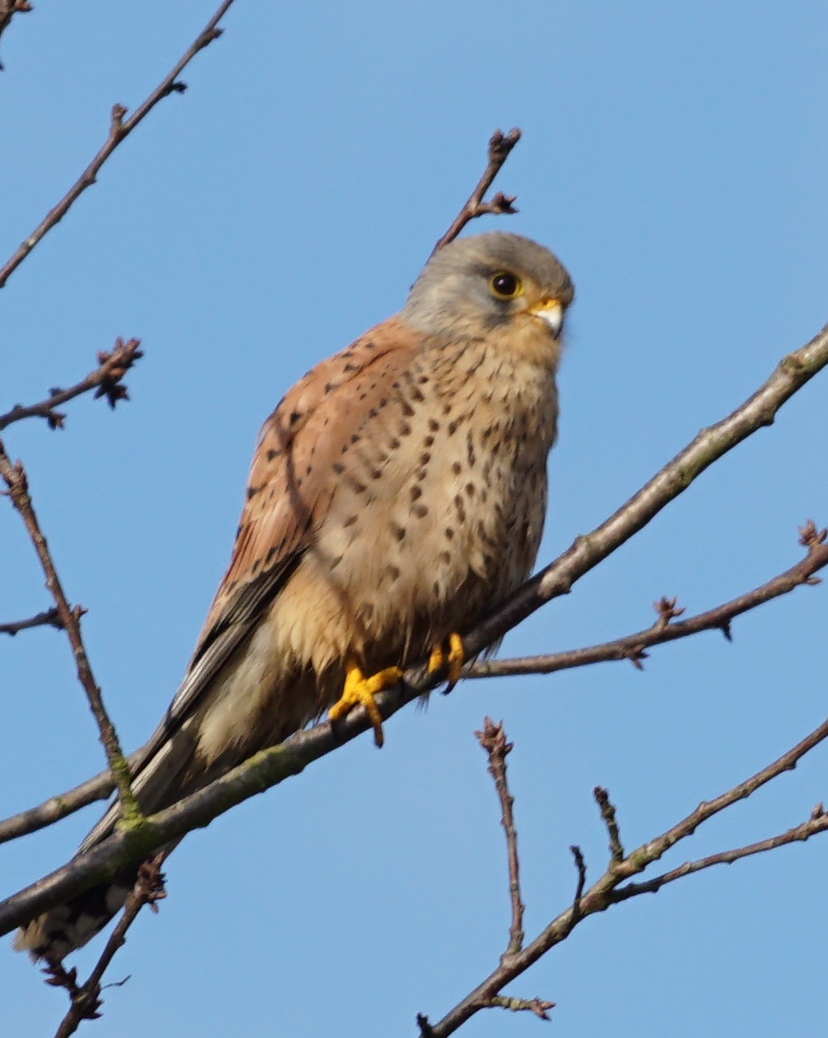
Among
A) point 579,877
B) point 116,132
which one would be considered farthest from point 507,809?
point 116,132

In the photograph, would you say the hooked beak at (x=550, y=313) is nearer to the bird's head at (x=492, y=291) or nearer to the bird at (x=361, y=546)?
the bird's head at (x=492, y=291)

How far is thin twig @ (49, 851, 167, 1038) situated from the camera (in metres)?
2.83

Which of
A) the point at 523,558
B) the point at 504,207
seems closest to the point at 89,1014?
the point at 523,558

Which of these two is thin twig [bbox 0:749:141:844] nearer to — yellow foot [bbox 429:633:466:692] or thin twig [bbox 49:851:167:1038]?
thin twig [bbox 49:851:167:1038]

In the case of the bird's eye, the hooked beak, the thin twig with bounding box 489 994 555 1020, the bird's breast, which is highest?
the bird's eye

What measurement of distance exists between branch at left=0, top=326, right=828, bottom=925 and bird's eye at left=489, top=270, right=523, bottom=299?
1.42 meters

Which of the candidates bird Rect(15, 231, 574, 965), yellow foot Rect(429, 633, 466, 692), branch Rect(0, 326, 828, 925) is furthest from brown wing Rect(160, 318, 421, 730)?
branch Rect(0, 326, 828, 925)

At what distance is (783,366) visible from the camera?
3.22 meters

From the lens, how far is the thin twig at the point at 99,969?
2.83m

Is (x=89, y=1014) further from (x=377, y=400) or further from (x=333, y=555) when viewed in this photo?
(x=377, y=400)

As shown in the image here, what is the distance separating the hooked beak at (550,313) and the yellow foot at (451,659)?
1.12 meters

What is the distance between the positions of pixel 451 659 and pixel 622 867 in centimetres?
110

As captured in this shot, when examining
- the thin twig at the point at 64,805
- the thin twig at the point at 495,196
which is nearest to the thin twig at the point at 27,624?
the thin twig at the point at 64,805

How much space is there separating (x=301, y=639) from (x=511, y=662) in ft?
2.43
